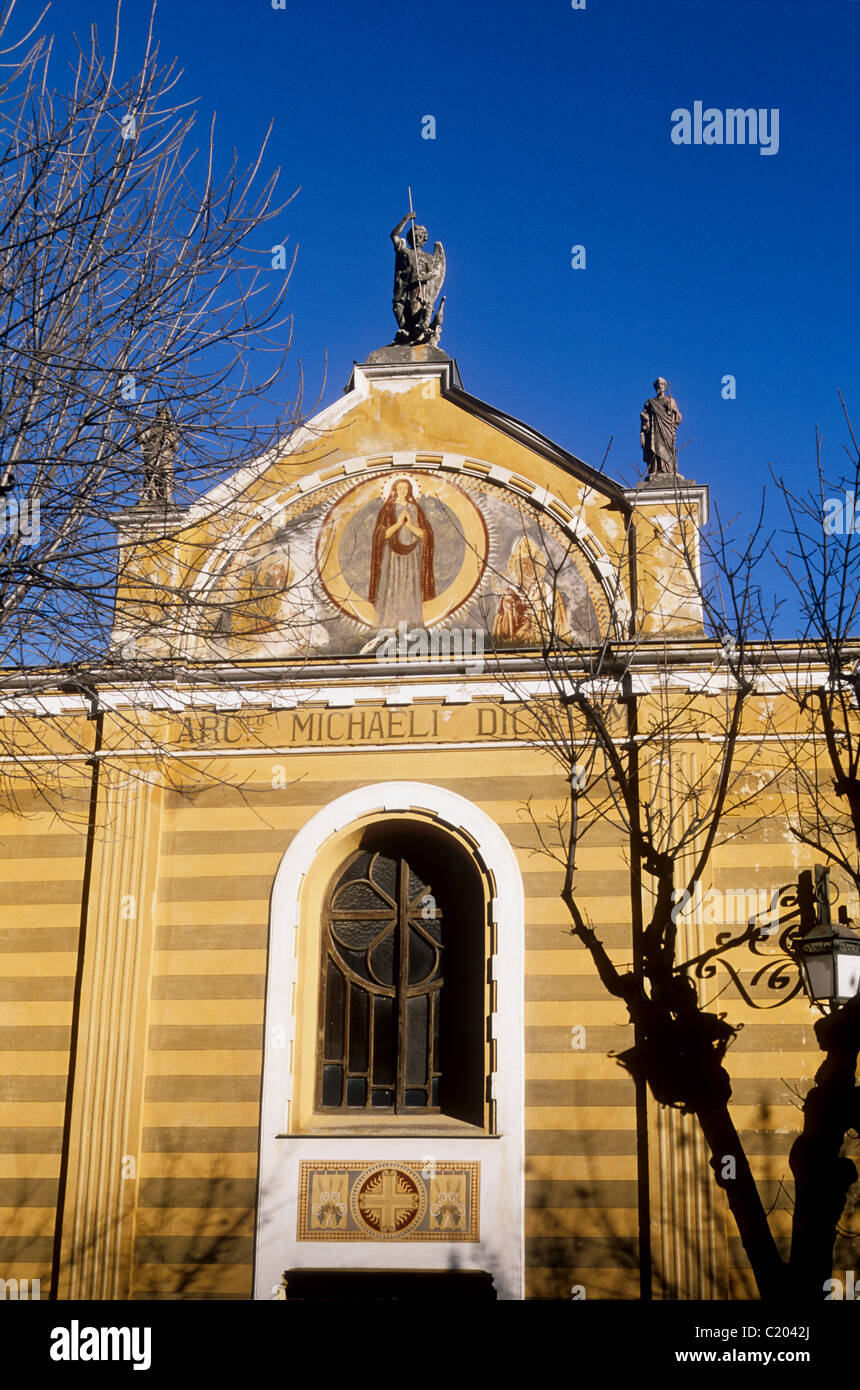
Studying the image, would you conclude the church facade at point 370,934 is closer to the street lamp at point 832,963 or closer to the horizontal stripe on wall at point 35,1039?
the horizontal stripe on wall at point 35,1039

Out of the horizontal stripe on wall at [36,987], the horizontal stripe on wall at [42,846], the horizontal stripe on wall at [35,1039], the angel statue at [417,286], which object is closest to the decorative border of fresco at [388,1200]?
the horizontal stripe on wall at [35,1039]

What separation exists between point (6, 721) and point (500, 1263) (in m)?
8.30

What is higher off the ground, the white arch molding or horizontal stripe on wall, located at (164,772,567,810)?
horizontal stripe on wall, located at (164,772,567,810)

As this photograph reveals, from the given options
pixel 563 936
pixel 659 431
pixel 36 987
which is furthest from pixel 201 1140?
pixel 659 431

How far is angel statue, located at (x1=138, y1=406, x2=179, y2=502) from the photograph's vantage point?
30.2ft

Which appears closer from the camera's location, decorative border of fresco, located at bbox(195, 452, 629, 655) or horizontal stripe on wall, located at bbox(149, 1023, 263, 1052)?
horizontal stripe on wall, located at bbox(149, 1023, 263, 1052)

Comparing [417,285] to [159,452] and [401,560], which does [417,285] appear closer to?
[401,560]

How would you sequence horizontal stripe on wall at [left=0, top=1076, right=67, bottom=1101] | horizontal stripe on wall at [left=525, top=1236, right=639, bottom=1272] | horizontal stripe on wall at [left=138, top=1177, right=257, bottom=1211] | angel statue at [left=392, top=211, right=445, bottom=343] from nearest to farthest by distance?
horizontal stripe on wall at [left=525, top=1236, right=639, bottom=1272], horizontal stripe on wall at [left=138, top=1177, right=257, bottom=1211], horizontal stripe on wall at [left=0, top=1076, right=67, bottom=1101], angel statue at [left=392, top=211, right=445, bottom=343]

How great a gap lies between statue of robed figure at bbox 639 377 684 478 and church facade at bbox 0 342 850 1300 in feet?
1.74

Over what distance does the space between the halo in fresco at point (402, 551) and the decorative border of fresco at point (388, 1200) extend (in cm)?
592

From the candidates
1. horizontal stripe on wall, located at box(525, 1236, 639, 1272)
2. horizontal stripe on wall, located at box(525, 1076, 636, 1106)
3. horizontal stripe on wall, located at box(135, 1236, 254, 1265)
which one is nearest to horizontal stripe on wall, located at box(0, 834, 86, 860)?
horizontal stripe on wall, located at box(135, 1236, 254, 1265)

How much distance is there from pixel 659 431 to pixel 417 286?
365cm

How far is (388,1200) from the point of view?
13.8 meters

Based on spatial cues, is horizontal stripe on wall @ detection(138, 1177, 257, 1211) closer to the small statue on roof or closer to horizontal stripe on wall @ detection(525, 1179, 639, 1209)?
horizontal stripe on wall @ detection(525, 1179, 639, 1209)
